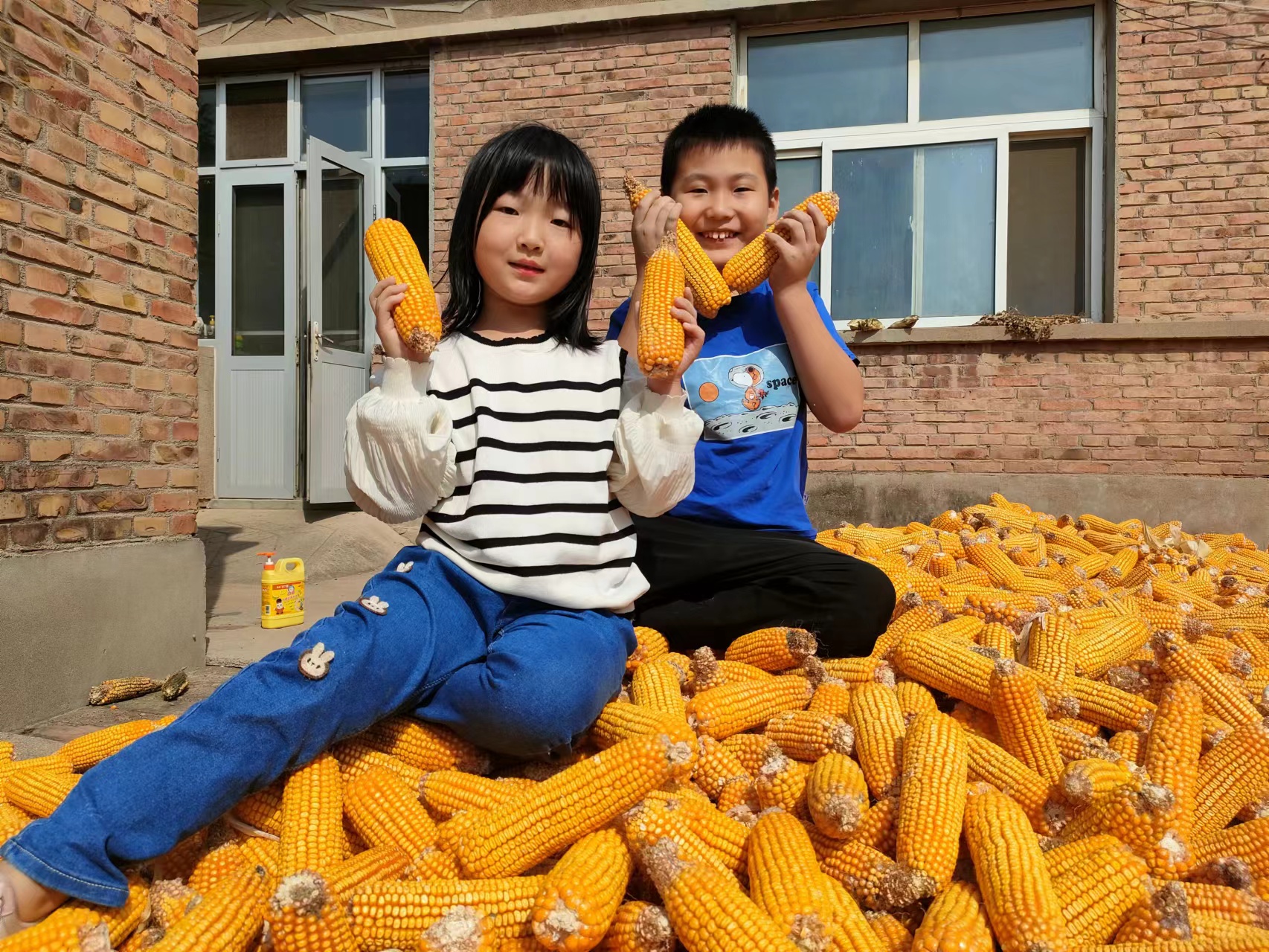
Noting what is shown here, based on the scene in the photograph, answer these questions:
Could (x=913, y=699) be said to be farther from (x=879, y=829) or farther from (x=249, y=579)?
(x=249, y=579)

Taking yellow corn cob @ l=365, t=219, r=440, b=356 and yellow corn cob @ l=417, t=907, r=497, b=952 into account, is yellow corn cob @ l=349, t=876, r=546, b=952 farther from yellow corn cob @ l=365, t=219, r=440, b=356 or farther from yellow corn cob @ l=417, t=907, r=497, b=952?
yellow corn cob @ l=365, t=219, r=440, b=356

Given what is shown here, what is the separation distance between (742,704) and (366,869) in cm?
98

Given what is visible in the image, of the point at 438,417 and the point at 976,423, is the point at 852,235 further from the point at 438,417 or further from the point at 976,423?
the point at 438,417

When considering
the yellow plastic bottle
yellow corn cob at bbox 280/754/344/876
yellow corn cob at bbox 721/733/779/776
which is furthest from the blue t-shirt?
the yellow plastic bottle

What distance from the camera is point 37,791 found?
66.3 inches

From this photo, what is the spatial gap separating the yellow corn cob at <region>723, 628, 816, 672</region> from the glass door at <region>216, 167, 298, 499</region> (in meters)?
5.83

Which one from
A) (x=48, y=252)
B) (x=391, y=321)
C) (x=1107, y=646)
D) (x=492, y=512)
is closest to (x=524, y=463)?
(x=492, y=512)

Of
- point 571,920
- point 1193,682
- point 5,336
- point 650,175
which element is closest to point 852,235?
point 650,175

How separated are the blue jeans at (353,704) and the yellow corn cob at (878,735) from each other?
57 cm

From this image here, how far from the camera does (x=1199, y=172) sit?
634cm

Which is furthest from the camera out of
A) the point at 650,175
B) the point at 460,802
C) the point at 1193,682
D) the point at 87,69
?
the point at 650,175

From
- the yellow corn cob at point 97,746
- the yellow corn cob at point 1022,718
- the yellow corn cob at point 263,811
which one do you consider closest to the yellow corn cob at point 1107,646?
the yellow corn cob at point 1022,718

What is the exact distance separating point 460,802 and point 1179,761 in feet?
5.03

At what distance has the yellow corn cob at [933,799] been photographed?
4.76ft
